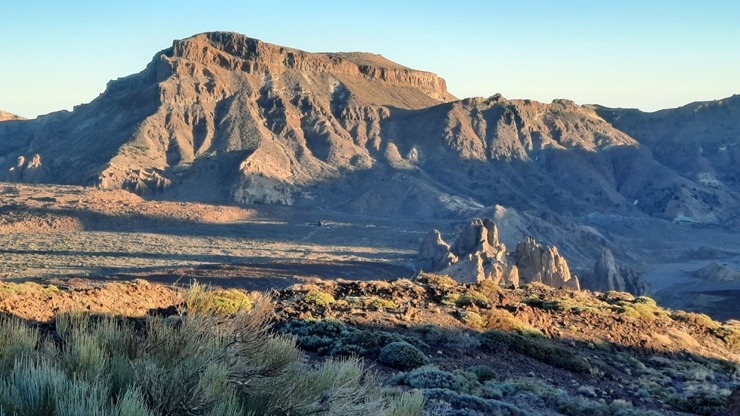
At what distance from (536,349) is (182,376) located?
1270 cm

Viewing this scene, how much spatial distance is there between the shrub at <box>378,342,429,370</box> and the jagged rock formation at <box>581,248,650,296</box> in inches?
1735

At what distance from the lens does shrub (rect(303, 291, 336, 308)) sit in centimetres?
1900

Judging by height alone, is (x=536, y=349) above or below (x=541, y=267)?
above

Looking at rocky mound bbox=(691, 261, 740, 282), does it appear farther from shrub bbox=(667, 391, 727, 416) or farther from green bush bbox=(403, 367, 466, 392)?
green bush bbox=(403, 367, 466, 392)

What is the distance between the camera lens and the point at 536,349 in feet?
56.9

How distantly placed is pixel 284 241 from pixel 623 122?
10889cm

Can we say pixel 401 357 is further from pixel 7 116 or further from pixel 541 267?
pixel 7 116

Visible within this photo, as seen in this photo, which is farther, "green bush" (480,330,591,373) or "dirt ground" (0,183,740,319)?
"dirt ground" (0,183,740,319)

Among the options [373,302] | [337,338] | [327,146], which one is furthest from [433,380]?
[327,146]

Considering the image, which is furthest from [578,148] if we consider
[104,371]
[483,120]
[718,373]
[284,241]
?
[104,371]

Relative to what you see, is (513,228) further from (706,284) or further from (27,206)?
(27,206)

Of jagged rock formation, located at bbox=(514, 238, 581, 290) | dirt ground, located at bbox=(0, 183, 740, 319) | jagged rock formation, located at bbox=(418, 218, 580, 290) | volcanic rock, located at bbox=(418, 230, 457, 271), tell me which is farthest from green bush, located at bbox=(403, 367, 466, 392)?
volcanic rock, located at bbox=(418, 230, 457, 271)

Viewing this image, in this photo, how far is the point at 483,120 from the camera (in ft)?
444

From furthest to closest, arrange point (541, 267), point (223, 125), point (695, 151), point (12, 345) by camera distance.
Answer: point (695, 151) → point (223, 125) → point (541, 267) → point (12, 345)
